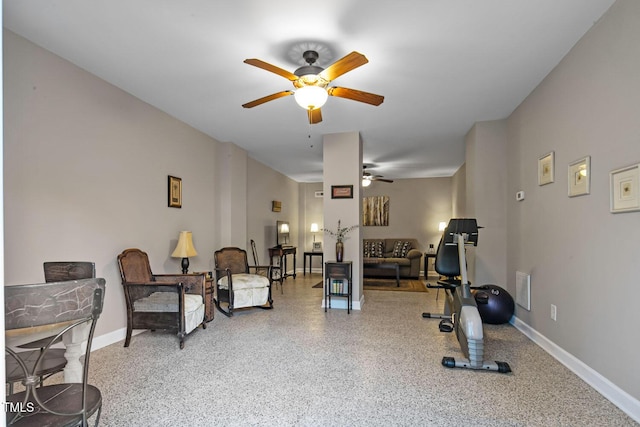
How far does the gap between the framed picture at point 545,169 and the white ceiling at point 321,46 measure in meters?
0.75

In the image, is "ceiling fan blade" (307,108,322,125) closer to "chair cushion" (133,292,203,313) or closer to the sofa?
"chair cushion" (133,292,203,313)

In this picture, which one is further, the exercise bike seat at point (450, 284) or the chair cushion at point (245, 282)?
the chair cushion at point (245, 282)

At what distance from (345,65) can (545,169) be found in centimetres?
219

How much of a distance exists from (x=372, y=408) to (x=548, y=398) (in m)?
1.20

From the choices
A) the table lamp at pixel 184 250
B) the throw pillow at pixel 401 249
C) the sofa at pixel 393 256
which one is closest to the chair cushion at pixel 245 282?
the table lamp at pixel 184 250

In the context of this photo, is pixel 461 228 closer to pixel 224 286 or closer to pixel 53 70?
pixel 224 286

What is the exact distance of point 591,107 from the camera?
2408mm

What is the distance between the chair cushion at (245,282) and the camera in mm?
4391

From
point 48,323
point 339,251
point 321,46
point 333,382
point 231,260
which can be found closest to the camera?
point 48,323

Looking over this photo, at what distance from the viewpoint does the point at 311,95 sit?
2549mm

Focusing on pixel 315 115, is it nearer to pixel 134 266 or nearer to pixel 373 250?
pixel 134 266

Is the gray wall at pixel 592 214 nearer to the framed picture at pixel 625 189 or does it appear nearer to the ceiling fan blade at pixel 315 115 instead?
the framed picture at pixel 625 189

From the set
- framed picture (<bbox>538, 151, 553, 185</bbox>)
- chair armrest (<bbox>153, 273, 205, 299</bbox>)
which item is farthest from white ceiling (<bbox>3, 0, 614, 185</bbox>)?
chair armrest (<bbox>153, 273, 205, 299</bbox>)

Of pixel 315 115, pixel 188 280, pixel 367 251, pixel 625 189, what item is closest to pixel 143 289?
pixel 188 280
